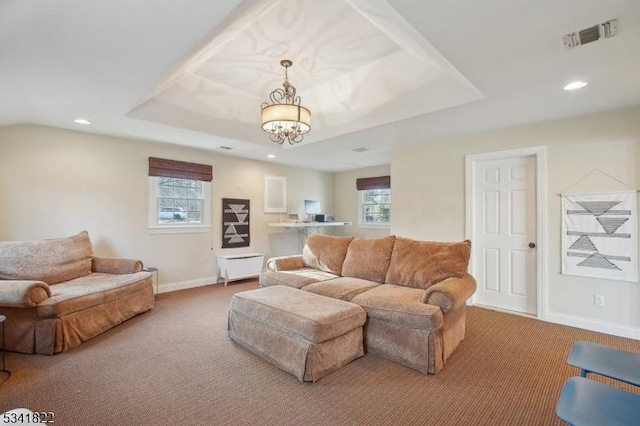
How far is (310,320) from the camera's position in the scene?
2.30 metres

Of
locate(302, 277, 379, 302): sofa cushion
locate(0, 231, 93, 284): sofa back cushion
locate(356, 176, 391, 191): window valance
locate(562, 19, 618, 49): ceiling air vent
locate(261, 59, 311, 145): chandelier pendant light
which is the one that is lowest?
locate(302, 277, 379, 302): sofa cushion

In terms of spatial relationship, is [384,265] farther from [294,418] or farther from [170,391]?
[170,391]

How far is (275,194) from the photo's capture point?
6.45 metres

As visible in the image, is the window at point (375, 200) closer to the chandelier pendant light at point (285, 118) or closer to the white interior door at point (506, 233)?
the white interior door at point (506, 233)

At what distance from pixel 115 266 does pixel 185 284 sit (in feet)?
4.62

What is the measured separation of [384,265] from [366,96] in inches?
82.0

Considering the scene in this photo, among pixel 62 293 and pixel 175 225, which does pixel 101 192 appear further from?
pixel 62 293

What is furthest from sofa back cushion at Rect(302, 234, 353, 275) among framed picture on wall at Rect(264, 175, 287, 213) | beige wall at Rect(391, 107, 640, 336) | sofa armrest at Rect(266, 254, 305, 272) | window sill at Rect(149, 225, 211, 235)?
framed picture on wall at Rect(264, 175, 287, 213)

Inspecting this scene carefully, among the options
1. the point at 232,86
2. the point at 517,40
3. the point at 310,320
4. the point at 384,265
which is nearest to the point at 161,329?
the point at 310,320

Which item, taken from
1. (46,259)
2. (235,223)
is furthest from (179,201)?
(46,259)

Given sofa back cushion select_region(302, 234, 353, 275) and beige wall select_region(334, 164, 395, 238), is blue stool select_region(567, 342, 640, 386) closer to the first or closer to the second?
sofa back cushion select_region(302, 234, 353, 275)

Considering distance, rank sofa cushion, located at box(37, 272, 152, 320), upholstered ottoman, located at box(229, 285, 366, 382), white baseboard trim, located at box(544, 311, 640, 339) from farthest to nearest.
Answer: white baseboard trim, located at box(544, 311, 640, 339) < sofa cushion, located at box(37, 272, 152, 320) < upholstered ottoman, located at box(229, 285, 366, 382)

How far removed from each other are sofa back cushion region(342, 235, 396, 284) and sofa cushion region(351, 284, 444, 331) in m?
0.46

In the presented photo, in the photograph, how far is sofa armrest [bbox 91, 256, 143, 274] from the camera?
3.78 meters
